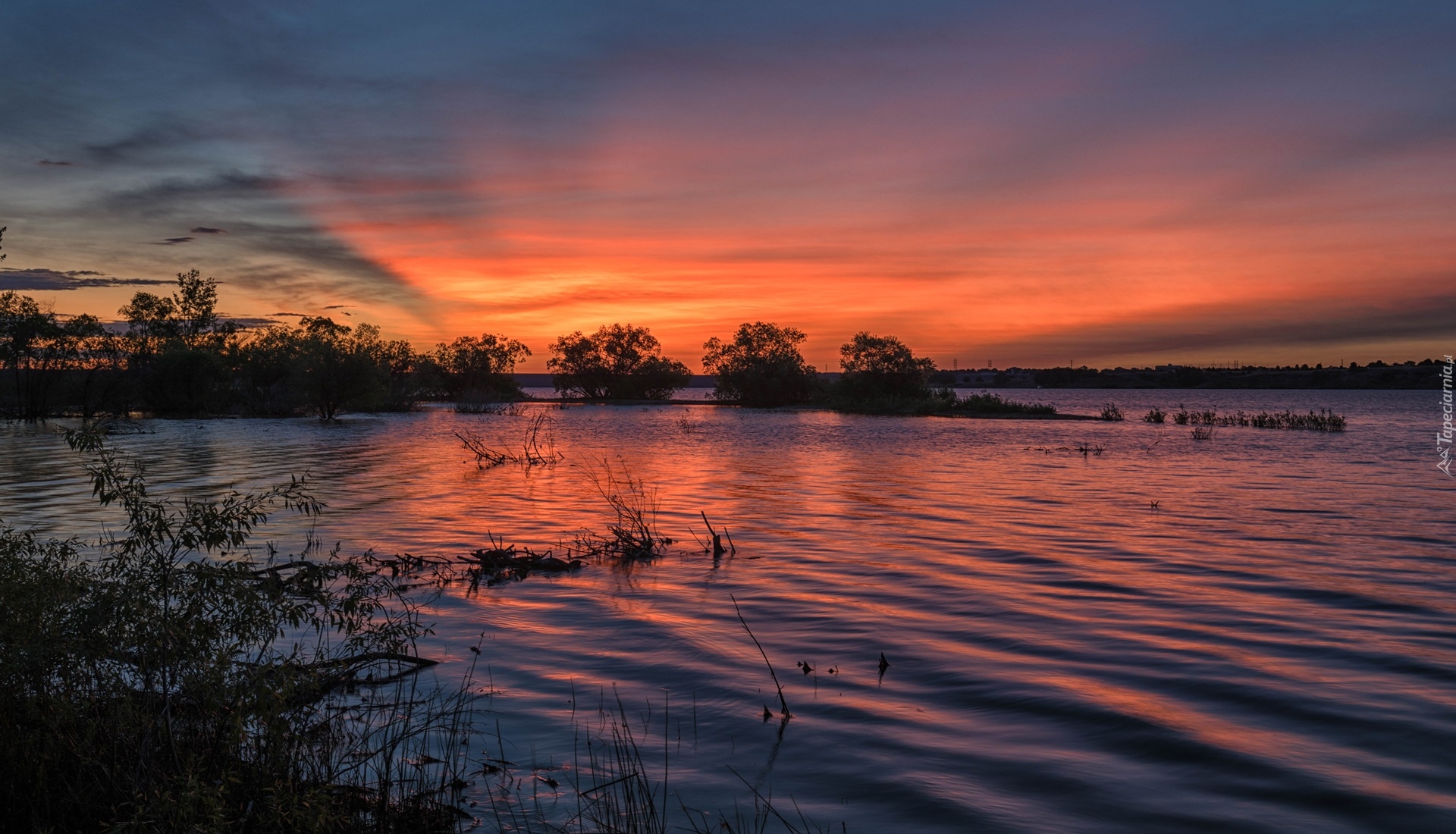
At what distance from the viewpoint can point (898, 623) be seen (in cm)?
1255

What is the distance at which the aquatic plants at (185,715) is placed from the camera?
563 cm

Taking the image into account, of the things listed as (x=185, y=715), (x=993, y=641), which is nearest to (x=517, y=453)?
(x=993, y=641)

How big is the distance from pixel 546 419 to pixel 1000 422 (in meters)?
44.6

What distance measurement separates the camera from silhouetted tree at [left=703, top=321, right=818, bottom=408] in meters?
115

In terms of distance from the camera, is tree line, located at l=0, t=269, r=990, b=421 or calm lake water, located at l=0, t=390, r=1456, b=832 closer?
calm lake water, located at l=0, t=390, r=1456, b=832

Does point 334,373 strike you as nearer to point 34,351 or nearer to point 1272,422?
point 34,351

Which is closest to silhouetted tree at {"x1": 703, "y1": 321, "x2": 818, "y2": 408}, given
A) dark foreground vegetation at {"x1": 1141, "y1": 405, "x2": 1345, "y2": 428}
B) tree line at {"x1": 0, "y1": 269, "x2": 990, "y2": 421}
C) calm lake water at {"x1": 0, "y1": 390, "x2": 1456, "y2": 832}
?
tree line at {"x1": 0, "y1": 269, "x2": 990, "y2": 421}

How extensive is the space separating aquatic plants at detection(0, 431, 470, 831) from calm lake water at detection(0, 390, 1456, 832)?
127 centimetres

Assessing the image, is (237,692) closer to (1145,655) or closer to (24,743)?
(24,743)

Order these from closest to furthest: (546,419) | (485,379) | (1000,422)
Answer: (1000,422), (546,419), (485,379)

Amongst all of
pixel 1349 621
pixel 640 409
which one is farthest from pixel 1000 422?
pixel 1349 621

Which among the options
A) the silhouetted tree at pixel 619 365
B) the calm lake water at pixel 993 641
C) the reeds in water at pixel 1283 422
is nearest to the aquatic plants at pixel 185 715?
the calm lake water at pixel 993 641

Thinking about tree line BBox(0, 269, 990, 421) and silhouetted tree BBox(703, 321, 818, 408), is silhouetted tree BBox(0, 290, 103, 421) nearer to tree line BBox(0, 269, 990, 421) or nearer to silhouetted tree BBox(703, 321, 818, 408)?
tree line BBox(0, 269, 990, 421)

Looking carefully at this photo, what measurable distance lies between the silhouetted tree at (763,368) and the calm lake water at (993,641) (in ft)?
275
